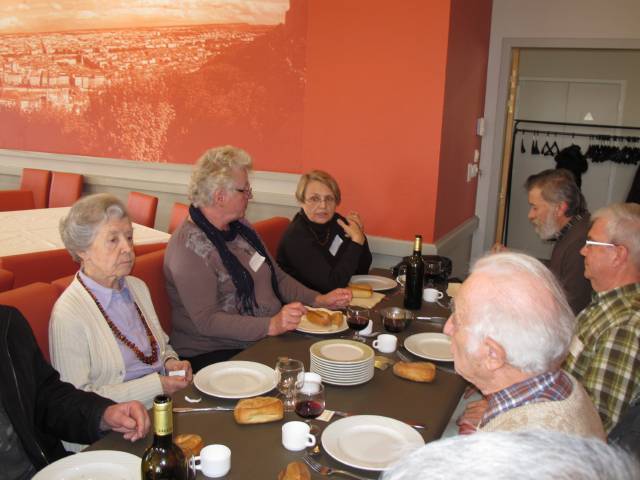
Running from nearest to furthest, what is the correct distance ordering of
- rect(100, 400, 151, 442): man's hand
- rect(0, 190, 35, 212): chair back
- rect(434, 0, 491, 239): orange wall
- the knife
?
rect(100, 400, 151, 442): man's hand, the knife, rect(434, 0, 491, 239): orange wall, rect(0, 190, 35, 212): chair back

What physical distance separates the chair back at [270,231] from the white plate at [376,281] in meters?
0.82

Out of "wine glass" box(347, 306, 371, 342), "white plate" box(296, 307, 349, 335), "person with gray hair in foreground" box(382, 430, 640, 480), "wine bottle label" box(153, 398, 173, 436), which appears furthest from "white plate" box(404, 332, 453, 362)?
"person with gray hair in foreground" box(382, 430, 640, 480)

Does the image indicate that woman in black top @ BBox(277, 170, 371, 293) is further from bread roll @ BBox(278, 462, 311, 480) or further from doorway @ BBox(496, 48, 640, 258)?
doorway @ BBox(496, 48, 640, 258)

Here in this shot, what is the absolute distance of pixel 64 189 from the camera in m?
5.84

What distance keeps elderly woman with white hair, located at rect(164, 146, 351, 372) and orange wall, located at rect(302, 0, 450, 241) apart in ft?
4.58

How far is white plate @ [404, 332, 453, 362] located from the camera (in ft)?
6.87

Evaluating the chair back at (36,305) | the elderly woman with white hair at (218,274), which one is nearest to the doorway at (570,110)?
the elderly woman with white hair at (218,274)

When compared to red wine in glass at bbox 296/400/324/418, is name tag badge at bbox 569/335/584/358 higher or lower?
higher

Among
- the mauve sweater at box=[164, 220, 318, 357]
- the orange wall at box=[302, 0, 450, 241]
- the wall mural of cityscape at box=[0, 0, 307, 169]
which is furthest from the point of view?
the wall mural of cityscape at box=[0, 0, 307, 169]

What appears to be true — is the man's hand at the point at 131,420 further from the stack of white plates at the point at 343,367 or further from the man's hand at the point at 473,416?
the man's hand at the point at 473,416

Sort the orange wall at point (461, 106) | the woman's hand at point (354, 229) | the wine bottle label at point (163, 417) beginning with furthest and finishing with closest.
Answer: the orange wall at point (461, 106) → the woman's hand at point (354, 229) → the wine bottle label at point (163, 417)

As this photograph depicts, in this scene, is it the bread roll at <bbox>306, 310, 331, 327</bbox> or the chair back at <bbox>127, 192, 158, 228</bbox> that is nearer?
the bread roll at <bbox>306, 310, 331, 327</bbox>

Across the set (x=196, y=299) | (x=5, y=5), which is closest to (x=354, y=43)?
(x=196, y=299)

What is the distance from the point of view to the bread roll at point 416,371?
1907mm
